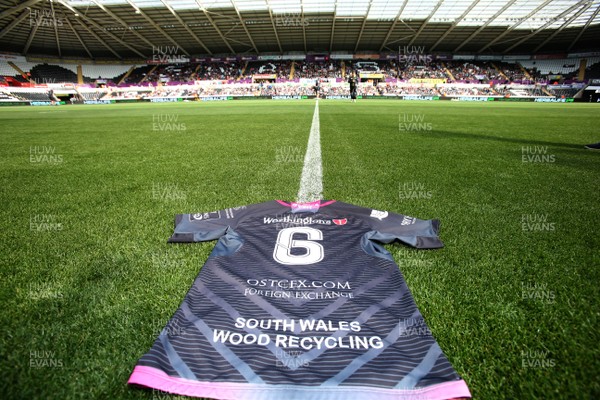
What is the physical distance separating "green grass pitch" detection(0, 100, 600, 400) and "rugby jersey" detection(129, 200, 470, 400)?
11 centimetres

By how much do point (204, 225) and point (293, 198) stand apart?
1108mm

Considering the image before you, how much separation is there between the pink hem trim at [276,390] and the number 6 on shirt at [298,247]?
0.88m

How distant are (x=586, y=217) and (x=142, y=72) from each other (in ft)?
203

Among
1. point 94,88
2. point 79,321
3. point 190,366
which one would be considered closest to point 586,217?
point 190,366

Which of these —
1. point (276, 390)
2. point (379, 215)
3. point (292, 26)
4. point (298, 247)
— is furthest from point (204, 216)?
point (292, 26)

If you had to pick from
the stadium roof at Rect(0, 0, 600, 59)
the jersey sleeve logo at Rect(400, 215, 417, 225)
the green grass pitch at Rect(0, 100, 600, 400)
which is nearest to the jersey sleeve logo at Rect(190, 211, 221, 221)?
the green grass pitch at Rect(0, 100, 600, 400)

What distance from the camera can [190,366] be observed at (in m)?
1.24

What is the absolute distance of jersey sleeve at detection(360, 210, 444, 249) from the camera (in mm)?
2275

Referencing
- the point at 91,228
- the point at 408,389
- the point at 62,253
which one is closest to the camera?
the point at 408,389

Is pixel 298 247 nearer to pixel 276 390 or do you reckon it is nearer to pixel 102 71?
pixel 276 390

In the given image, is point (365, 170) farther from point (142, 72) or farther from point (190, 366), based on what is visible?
point (142, 72)

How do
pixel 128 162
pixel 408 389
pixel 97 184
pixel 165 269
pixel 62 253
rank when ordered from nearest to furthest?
pixel 408 389, pixel 165 269, pixel 62 253, pixel 97 184, pixel 128 162

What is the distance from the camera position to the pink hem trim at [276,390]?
113cm

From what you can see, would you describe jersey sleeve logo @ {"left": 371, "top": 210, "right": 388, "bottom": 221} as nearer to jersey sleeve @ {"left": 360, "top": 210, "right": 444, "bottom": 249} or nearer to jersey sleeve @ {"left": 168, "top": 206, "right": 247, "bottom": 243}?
jersey sleeve @ {"left": 360, "top": 210, "right": 444, "bottom": 249}
